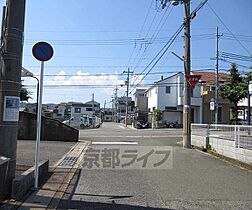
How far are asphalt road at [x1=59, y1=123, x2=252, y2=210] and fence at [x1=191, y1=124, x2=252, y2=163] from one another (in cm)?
83

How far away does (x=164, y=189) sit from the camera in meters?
6.20

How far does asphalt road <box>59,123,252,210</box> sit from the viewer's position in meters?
5.16

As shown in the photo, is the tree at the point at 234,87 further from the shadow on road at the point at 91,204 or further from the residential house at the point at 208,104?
the shadow on road at the point at 91,204

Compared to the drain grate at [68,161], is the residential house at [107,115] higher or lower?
higher

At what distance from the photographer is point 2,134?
17.4ft

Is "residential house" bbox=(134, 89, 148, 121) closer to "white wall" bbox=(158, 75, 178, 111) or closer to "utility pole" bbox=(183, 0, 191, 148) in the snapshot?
"white wall" bbox=(158, 75, 178, 111)

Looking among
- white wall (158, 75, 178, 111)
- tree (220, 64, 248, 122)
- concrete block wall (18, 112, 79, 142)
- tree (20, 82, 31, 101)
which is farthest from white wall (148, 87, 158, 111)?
concrete block wall (18, 112, 79, 142)

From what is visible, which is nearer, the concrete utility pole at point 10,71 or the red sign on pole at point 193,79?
the concrete utility pole at point 10,71

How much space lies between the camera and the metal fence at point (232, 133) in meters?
9.18

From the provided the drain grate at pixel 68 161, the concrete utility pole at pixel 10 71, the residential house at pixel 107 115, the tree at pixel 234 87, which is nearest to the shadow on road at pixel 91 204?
the concrete utility pole at pixel 10 71

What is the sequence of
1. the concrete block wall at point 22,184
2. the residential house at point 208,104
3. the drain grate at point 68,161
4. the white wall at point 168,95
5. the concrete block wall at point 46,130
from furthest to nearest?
the white wall at point 168,95
the residential house at point 208,104
the concrete block wall at point 46,130
the drain grate at point 68,161
the concrete block wall at point 22,184

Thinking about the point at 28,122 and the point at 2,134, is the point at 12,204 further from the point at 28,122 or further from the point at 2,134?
the point at 28,122

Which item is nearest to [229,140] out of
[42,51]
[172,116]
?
[42,51]

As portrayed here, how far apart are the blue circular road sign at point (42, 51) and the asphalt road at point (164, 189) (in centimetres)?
287
